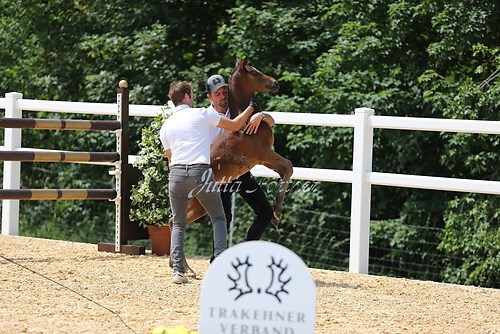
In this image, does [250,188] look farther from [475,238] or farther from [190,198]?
[475,238]

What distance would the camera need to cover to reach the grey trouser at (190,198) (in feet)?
24.5

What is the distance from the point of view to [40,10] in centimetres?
1692

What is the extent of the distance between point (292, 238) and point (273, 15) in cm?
354

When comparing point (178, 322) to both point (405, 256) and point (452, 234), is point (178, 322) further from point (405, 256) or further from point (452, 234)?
point (405, 256)

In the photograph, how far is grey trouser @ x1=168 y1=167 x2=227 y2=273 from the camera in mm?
→ 7457

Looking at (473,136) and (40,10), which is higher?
(40,10)

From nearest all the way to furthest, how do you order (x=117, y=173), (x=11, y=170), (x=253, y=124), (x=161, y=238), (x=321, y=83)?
1. (x=253, y=124)
2. (x=161, y=238)
3. (x=117, y=173)
4. (x=11, y=170)
5. (x=321, y=83)

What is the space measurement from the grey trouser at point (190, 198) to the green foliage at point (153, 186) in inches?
66.5

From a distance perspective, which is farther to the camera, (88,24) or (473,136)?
(88,24)

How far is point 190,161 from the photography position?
7.46 metres

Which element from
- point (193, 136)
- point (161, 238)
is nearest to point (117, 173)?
point (161, 238)

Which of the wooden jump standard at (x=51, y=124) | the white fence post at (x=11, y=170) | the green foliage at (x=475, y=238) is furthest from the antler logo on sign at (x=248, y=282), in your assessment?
the green foliage at (x=475, y=238)

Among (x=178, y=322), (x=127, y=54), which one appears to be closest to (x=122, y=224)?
(x=178, y=322)

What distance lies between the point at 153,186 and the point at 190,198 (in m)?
1.86
